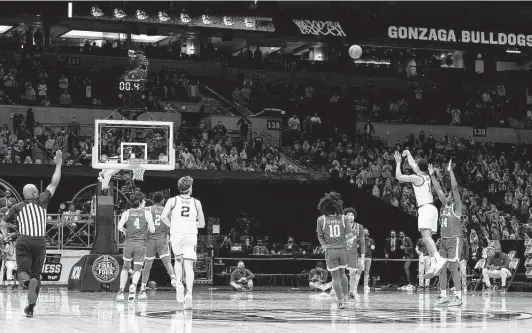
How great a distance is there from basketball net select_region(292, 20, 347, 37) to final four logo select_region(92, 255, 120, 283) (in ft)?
81.0

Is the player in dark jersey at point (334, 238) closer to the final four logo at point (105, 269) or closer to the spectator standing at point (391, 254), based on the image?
the final four logo at point (105, 269)

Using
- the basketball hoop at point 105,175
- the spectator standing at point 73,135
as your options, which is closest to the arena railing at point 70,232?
the spectator standing at point 73,135

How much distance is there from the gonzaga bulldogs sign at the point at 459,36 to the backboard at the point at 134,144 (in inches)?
861

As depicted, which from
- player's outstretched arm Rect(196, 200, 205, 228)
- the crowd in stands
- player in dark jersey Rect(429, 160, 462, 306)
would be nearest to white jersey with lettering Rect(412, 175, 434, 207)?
player in dark jersey Rect(429, 160, 462, 306)

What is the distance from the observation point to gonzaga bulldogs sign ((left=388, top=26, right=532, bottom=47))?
157 ft

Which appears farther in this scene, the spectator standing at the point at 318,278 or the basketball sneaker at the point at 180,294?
the spectator standing at the point at 318,278

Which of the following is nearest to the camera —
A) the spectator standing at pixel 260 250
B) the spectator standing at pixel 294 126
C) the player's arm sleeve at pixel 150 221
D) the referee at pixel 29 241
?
the referee at pixel 29 241

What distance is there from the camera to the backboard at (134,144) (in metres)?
27.4

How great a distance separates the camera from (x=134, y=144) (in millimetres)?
28000

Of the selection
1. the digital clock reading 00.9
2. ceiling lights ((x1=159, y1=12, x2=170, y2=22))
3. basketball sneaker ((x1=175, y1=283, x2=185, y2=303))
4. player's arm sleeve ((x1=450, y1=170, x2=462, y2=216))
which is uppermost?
ceiling lights ((x1=159, y1=12, x2=170, y2=22))

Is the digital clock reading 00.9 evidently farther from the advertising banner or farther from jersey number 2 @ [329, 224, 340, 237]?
jersey number 2 @ [329, 224, 340, 237]

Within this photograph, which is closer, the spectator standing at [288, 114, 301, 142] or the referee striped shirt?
the referee striped shirt

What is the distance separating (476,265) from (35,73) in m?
23.0

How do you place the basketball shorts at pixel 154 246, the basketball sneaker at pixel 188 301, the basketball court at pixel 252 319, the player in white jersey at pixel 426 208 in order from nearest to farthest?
the basketball court at pixel 252 319 → the basketball sneaker at pixel 188 301 → the player in white jersey at pixel 426 208 → the basketball shorts at pixel 154 246
